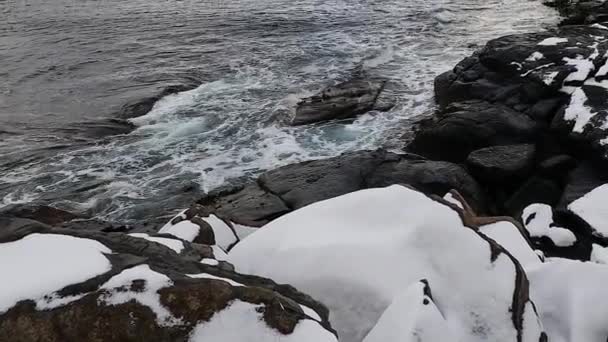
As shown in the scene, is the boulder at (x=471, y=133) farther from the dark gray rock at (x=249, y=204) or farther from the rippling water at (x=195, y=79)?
Result: the dark gray rock at (x=249, y=204)

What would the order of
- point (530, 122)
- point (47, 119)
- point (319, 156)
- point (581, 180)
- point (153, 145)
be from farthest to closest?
point (47, 119) < point (153, 145) < point (319, 156) < point (530, 122) < point (581, 180)

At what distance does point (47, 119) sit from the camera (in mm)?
15578

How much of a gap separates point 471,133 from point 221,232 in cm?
646

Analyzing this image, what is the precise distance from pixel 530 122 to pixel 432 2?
18618mm

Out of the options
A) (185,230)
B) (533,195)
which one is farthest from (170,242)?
(533,195)

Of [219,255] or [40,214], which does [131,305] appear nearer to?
[219,255]

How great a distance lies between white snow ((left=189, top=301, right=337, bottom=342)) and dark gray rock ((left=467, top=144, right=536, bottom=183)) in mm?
6782

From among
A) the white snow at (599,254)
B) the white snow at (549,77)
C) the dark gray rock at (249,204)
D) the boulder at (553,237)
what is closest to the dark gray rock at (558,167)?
the boulder at (553,237)

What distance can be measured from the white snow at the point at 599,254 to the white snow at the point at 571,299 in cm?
128

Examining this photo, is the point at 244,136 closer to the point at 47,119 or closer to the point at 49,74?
the point at 47,119

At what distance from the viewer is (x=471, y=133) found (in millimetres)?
→ 10836

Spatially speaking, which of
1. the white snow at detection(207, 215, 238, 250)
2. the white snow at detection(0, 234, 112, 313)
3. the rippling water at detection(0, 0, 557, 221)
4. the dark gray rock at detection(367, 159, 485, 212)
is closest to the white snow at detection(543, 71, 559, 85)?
the rippling water at detection(0, 0, 557, 221)

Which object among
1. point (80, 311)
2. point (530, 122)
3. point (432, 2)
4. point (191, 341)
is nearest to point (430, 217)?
point (191, 341)

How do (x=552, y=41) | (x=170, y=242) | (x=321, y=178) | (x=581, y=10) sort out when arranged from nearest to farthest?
(x=170, y=242)
(x=321, y=178)
(x=552, y=41)
(x=581, y=10)
